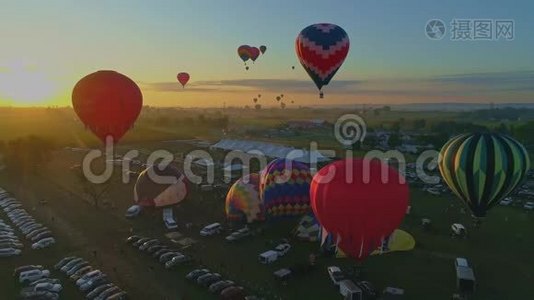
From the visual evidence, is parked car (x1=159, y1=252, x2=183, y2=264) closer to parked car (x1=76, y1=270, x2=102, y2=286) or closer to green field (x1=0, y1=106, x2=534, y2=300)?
green field (x1=0, y1=106, x2=534, y2=300)

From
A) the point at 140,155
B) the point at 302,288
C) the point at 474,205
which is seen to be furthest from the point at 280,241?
the point at 140,155

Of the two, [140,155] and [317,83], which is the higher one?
[317,83]

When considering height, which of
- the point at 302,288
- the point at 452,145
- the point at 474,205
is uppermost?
the point at 452,145

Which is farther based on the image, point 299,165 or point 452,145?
point 299,165

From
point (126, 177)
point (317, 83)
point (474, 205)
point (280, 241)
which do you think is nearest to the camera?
point (474, 205)

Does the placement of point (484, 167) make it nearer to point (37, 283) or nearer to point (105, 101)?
point (105, 101)

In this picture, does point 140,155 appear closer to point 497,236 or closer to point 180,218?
point 180,218

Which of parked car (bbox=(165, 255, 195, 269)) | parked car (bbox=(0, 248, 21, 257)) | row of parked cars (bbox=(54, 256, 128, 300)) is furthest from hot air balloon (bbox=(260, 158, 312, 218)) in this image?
parked car (bbox=(0, 248, 21, 257))
